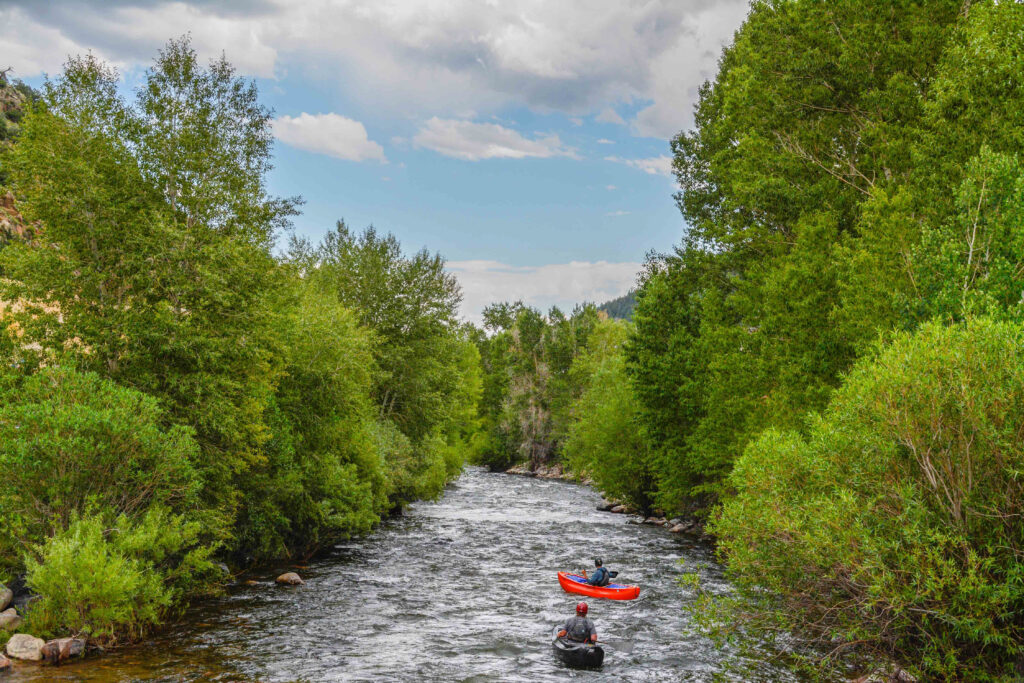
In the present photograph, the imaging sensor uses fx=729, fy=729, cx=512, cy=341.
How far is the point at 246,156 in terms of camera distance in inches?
1022

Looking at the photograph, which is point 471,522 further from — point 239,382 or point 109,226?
point 109,226

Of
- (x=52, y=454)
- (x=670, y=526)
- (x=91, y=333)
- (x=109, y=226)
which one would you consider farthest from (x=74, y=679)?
(x=670, y=526)

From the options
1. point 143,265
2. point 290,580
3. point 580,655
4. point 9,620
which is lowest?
point 290,580

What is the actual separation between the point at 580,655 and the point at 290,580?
12.6 m

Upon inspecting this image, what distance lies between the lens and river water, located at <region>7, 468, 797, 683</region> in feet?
54.7

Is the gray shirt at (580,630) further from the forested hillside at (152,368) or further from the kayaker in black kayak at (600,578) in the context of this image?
the forested hillside at (152,368)

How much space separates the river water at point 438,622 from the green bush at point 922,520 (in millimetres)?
4506

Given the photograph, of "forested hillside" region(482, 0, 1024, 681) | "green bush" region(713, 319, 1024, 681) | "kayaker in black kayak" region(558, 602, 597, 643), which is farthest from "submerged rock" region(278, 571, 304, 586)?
"green bush" region(713, 319, 1024, 681)

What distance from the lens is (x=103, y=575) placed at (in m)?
16.0

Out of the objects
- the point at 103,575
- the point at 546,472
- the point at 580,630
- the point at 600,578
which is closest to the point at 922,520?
the point at 580,630

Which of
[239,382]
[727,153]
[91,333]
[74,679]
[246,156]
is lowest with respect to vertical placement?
[74,679]

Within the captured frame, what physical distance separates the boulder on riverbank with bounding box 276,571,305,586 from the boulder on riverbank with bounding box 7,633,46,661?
10.1m

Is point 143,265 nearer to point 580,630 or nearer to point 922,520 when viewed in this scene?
point 580,630

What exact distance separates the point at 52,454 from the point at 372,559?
16433 mm
